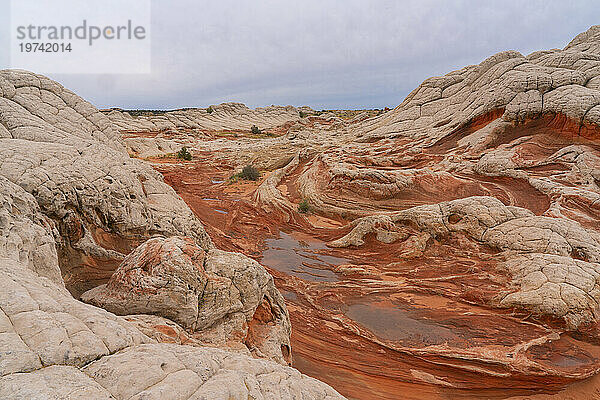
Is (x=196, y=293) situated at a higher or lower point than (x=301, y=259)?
higher

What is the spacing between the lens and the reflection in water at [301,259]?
10.5 metres

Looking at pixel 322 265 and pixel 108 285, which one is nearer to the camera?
pixel 108 285

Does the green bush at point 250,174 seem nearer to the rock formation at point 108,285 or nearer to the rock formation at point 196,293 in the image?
the rock formation at point 108,285

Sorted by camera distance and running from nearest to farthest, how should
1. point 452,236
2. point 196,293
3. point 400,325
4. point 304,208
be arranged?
point 196,293 → point 400,325 → point 452,236 → point 304,208

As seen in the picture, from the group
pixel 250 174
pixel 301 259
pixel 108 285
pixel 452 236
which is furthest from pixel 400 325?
pixel 250 174

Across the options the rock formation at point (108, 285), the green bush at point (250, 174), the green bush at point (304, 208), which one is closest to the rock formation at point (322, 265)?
the rock formation at point (108, 285)

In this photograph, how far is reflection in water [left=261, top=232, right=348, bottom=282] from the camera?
34.6ft

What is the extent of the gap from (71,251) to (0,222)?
5.49 ft

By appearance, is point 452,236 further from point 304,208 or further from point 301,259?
point 304,208

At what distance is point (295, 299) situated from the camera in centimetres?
893

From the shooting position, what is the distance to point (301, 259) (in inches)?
462

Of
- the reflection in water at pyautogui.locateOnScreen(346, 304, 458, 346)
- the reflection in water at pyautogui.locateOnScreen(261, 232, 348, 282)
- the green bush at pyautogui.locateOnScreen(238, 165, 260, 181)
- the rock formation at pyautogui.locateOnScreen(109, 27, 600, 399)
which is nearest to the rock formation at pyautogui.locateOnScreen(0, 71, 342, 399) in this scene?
the rock formation at pyautogui.locateOnScreen(109, 27, 600, 399)

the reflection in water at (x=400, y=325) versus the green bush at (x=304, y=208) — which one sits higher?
the green bush at (x=304, y=208)

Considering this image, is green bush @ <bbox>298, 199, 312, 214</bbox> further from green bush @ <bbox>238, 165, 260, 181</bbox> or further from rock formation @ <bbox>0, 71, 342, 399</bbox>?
rock formation @ <bbox>0, 71, 342, 399</bbox>
